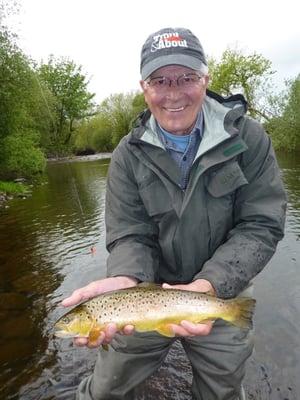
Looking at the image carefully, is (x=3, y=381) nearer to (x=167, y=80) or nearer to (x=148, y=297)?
(x=148, y=297)

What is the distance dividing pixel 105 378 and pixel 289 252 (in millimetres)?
6101

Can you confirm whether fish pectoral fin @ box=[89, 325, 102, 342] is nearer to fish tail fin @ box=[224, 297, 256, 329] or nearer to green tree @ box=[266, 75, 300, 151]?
fish tail fin @ box=[224, 297, 256, 329]

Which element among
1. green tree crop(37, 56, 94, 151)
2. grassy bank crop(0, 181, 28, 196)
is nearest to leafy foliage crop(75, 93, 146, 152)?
green tree crop(37, 56, 94, 151)

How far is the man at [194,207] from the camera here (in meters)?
3.08

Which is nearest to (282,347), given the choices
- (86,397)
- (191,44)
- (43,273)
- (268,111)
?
(86,397)

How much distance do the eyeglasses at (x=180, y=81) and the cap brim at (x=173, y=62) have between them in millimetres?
69

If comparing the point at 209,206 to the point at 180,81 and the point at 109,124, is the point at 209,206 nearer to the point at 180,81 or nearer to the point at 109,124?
the point at 180,81

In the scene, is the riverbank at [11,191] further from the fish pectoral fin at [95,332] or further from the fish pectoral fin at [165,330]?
the fish pectoral fin at [165,330]

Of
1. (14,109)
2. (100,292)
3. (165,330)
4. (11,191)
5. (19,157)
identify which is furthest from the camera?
(19,157)

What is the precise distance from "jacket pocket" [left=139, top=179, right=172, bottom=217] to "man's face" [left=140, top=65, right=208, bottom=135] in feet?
1.50

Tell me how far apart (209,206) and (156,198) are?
411 mm

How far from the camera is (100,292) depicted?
3016 millimetres

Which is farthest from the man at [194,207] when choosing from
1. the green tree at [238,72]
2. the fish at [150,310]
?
the green tree at [238,72]

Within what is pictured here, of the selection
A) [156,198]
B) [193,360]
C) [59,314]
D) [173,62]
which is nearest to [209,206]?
[156,198]
